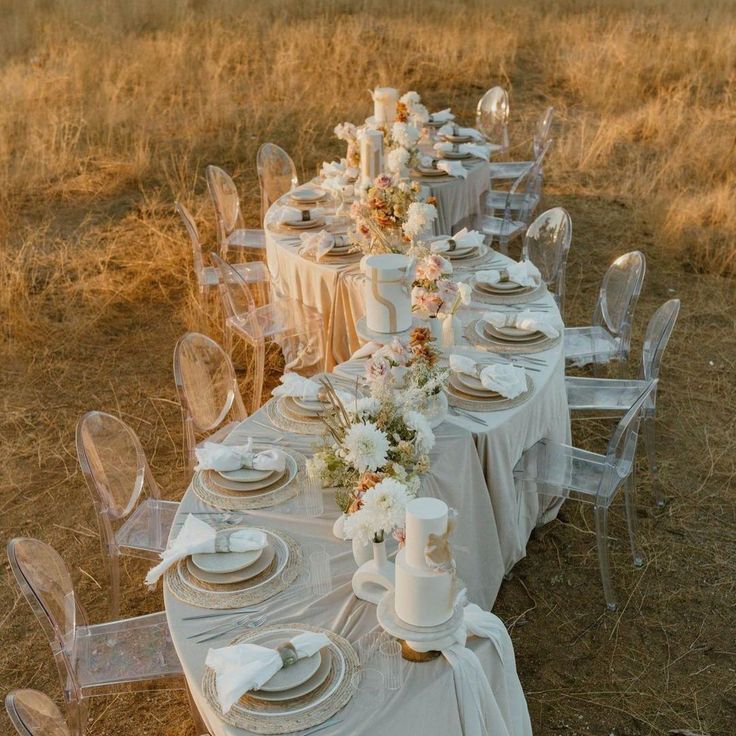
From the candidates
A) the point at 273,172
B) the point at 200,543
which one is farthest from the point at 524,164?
the point at 200,543

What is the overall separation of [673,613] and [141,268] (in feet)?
16.4

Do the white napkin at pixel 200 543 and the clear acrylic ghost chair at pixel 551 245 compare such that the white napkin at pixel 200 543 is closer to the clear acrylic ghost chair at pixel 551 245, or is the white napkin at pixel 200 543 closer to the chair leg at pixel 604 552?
the chair leg at pixel 604 552

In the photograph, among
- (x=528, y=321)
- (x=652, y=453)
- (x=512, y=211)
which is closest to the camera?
(x=528, y=321)

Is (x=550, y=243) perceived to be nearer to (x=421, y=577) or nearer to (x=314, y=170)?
(x=421, y=577)

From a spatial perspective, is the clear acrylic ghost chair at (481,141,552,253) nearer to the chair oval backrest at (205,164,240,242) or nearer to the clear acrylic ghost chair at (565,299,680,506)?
the chair oval backrest at (205,164,240,242)

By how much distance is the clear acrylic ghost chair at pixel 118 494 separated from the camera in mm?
3400

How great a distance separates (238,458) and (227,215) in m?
3.54

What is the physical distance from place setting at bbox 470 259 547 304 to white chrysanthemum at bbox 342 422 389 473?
2094 millimetres

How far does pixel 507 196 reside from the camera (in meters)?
6.84

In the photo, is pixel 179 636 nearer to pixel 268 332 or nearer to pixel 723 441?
pixel 268 332

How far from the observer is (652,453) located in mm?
4707

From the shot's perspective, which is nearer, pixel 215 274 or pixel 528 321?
pixel 528 321

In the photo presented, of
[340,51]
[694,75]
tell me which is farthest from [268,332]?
[694,75]

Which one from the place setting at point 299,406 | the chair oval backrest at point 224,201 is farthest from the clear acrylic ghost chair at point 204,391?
the chair oval backrest at point 224,201
